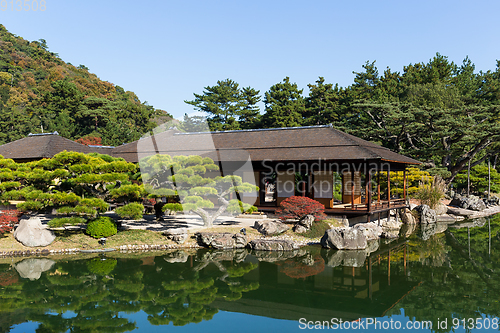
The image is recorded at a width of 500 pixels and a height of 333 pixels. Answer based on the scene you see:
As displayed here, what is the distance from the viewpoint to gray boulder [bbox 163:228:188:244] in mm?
14391

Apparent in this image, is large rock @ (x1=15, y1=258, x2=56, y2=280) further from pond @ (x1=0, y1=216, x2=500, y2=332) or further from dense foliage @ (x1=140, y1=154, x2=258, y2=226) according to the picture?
dense foliage @ (x1=140, y1=154, x2=258, y2=226)

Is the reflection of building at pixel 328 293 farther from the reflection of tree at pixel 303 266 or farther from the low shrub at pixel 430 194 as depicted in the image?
the low shrub at pixel 430 194

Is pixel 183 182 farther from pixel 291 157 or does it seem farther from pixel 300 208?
pixel 291 157

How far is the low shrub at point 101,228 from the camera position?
1409cm

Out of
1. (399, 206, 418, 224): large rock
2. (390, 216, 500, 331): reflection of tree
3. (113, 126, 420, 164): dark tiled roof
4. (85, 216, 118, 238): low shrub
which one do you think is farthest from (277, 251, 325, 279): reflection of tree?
(399, 206, 418, 224): large rock

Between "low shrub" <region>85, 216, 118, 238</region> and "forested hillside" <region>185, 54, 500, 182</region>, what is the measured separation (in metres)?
21.0

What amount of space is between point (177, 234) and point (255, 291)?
221 inches

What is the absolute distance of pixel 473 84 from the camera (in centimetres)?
3597

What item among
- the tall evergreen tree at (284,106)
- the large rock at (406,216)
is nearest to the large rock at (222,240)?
the large rock at (406,216)

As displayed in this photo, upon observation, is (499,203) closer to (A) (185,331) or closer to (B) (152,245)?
(B) (152,245)

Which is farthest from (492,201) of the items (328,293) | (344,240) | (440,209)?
(328,293)

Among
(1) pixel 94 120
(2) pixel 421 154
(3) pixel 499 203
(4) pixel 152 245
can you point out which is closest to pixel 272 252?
(4) pixel 152 245

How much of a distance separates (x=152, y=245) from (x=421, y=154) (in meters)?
22.1

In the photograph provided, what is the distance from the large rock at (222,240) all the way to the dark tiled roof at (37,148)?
11.8 m
